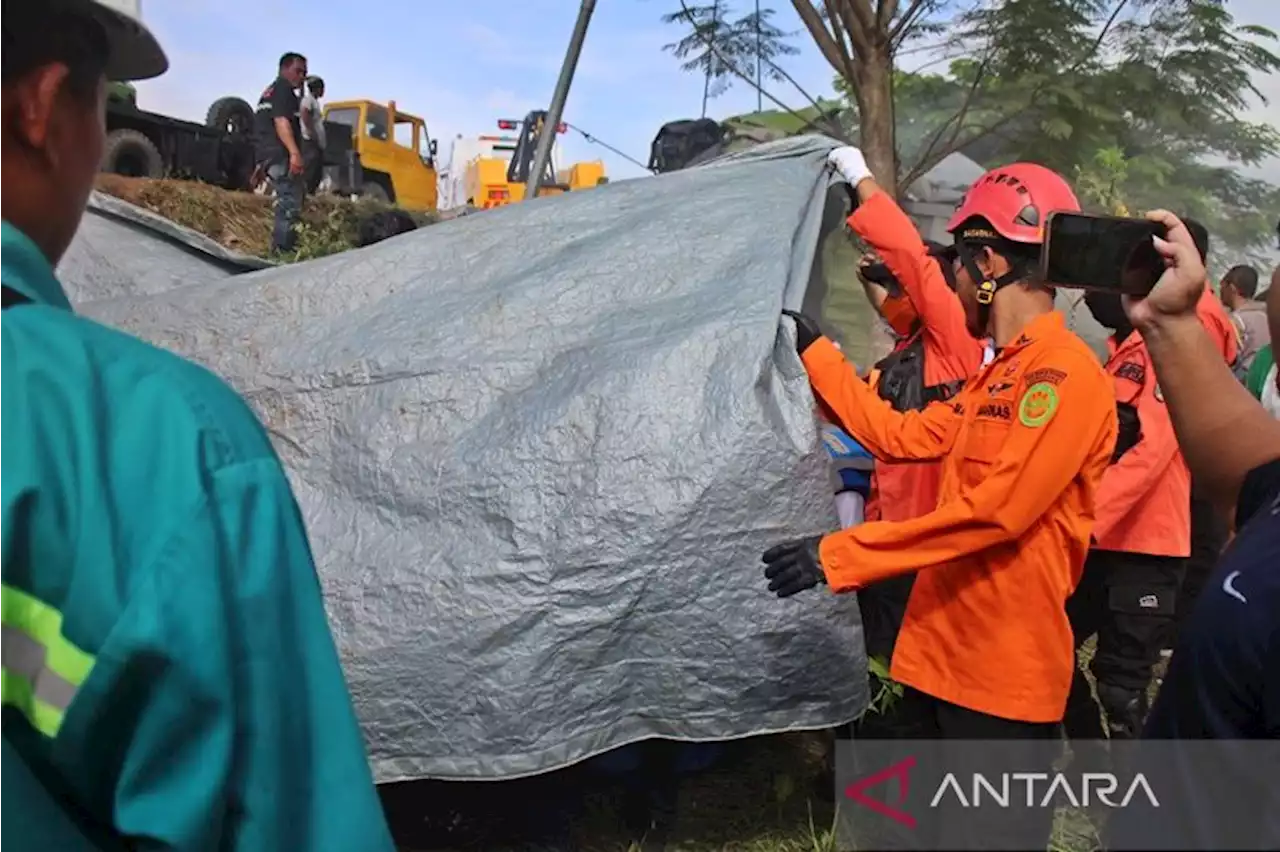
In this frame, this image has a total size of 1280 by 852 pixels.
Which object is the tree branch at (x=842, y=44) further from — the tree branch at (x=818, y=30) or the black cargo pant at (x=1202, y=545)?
the black cargo pant at (x=1202, y=545)

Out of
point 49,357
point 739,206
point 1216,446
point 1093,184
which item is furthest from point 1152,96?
point 49,357

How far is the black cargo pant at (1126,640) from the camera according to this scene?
3.43 metres

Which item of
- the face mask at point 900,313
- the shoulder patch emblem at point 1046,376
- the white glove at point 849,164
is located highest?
the white glove at point 849,164

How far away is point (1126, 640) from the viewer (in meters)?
3.42

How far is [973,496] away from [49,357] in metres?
1.86

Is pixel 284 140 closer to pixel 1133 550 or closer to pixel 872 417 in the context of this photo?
pixel 872 417

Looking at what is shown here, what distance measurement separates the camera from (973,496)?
7.15 feet

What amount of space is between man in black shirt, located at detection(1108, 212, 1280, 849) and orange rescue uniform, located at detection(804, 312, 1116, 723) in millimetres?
545

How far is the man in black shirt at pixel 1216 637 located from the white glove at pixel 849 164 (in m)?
1.79

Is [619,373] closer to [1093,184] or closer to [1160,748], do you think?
[1160,748]

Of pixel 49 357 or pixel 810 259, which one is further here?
pixel 810 259

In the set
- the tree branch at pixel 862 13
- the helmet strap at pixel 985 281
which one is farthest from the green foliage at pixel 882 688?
the tree branch at pixel 862 13

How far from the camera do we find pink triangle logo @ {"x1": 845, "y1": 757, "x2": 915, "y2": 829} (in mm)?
1072

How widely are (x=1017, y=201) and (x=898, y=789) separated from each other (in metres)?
1.46
